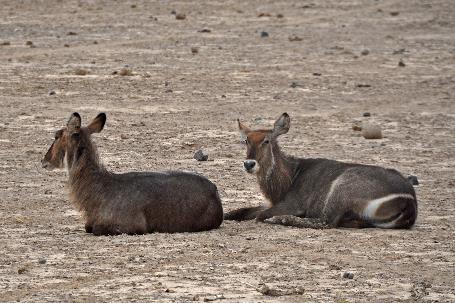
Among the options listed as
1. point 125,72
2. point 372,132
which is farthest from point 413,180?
point 125,72

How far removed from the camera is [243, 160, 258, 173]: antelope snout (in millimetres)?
12594

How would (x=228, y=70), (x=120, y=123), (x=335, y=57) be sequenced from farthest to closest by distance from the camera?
(x=335, y=57) → (x=228, y=70) → (x=120, y=123)

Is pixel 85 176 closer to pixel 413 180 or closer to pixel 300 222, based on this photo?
pixel 300 222

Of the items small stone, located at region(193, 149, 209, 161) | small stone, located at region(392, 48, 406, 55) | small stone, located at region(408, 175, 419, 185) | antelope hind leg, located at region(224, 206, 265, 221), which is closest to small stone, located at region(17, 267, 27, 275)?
antelope hind leg, located at region(224, 206, 265, 221)

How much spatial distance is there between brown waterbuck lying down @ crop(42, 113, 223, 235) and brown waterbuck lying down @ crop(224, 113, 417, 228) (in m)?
1.02

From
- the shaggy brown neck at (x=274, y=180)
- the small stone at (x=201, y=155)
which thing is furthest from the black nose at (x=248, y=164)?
the small stone at (x=201, y=155)

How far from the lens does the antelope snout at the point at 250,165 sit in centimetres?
1259

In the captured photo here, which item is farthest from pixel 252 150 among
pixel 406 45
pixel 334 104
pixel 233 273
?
pixel 406 45

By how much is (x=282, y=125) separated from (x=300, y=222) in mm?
1149

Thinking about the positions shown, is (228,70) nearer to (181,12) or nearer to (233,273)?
(181,12)

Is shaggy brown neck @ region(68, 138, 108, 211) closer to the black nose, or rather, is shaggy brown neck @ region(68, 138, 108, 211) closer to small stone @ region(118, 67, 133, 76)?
the black nose

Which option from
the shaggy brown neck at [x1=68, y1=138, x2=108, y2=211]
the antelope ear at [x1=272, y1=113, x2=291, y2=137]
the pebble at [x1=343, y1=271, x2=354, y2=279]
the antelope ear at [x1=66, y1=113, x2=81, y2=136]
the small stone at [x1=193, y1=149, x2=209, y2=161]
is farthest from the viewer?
the small stone at [x1=193, y1=149, x2=209, y2=161]

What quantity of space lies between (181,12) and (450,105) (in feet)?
39.4

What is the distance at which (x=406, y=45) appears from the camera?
27.9m
